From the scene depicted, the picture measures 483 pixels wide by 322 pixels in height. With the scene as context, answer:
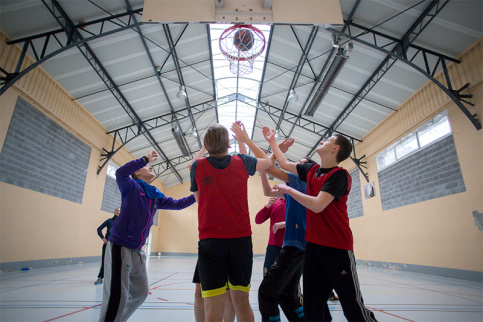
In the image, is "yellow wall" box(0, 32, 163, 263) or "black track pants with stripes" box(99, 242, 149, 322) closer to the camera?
"black track pants with stripes" box(99, 242, 149, 322)

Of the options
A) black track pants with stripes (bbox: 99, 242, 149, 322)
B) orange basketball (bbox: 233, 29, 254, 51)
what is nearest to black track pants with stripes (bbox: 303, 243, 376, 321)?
black track pants with stripes (bbox: 99, 242, 149, 322)

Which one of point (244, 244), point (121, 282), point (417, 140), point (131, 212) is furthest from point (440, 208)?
point (121, 282)

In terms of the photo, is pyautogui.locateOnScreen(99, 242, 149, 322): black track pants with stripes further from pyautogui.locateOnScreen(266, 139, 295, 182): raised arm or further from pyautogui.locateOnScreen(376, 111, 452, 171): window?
pyautogui.locateOnScreen(376, 111, 452, 171): window

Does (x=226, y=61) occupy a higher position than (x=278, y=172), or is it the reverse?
(x=226, y=61)

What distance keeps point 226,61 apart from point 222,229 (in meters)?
10.3

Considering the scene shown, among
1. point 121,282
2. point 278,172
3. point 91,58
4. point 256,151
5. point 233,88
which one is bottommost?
point 121,282

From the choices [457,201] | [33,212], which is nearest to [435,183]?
[457,201]

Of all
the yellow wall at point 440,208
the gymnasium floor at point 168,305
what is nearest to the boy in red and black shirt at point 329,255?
the gymnasium floor at point 168,305

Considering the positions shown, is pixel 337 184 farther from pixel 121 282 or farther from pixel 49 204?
pixel 49 204

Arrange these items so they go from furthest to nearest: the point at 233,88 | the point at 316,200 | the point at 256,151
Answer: the point at 233,88 → the point at 256,151 → the point at 316,200

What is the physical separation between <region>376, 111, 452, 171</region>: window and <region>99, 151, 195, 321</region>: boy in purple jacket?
9310 millimetres

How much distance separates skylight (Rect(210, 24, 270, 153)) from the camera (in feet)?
34.1

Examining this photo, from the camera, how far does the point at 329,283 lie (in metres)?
1.63

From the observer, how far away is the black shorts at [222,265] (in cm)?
147
